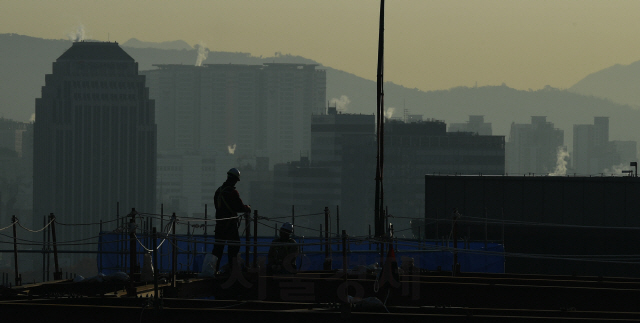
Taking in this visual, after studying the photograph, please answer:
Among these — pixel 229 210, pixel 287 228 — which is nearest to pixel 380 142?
pixel 287 228

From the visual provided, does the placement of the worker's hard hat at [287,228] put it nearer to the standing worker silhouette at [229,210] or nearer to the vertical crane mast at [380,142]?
the standing worker silhouette at [229,210]

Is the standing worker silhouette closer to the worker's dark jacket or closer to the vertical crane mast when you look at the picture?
the worker's dark jacket

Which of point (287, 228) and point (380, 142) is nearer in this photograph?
point (287, 228)

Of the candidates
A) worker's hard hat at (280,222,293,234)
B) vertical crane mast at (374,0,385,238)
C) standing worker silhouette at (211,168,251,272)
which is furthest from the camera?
vertical crane mast at (374,0,385,238)

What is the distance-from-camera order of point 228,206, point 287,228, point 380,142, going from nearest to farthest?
1. point 228,206
2. point 287,228
3. point 380,142

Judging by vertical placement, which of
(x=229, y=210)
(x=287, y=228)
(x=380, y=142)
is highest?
(x=380, y=142)

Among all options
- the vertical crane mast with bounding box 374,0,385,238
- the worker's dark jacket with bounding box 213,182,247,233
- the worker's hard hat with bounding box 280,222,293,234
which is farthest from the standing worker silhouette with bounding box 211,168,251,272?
the vertical crane mast with bounding box 374,0,385,238

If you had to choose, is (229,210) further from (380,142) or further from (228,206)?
(380,142)

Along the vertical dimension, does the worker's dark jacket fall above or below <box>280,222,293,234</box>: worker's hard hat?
above

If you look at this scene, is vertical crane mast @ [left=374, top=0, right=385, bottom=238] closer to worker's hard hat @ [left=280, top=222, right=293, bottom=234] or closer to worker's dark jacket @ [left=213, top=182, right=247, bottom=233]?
worker's hard hat @ [left=280, top=222, right=293, bottom=234]

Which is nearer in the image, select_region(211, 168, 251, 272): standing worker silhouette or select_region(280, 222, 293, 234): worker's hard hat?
select_region(211, 168, 251, 272): standing worker silhouette

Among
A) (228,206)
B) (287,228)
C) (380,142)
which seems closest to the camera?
(228,206)

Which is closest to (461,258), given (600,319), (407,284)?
(407,284)

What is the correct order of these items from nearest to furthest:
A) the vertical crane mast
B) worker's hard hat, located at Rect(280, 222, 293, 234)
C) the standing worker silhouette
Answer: the standing worker silhouette → worker's hard hat, located at Rect(280, 222, 293, 234) → the vertical crane mast
